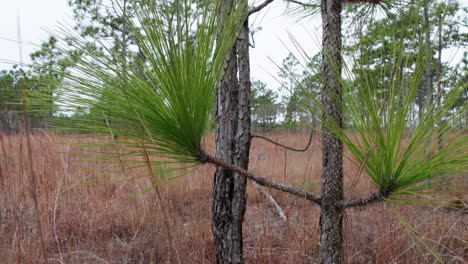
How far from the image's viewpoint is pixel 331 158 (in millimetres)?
783

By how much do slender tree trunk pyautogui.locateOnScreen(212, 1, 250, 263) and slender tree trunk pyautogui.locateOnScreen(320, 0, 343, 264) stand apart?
47cm

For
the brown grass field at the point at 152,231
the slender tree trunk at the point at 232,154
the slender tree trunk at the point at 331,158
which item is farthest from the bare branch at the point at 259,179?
the brown grass field at the point at 152,231

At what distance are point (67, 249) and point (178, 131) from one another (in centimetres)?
138

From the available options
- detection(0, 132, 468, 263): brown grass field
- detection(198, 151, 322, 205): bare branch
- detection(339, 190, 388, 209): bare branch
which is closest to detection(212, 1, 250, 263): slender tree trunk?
detection(0, 132, 468, 263): brown grass field

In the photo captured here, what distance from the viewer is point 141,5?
23.6 inches

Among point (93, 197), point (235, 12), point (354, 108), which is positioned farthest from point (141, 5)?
point (93, 197)

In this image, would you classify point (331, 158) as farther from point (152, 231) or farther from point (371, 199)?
point (152, 231)

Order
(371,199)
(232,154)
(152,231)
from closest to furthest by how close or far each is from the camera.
→ 1. (371,199)
2. (232,154)
3. (152,231)

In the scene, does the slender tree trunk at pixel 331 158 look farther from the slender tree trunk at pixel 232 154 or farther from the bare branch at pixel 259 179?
the slender tree trunk at pixel 232 154

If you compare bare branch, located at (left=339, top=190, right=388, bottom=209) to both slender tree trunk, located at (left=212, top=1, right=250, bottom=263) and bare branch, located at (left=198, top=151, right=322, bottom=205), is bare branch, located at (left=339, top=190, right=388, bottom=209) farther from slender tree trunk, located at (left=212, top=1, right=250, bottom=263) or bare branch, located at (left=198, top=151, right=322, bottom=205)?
slender tree trunk, located at (left=212, top=1, right=250, bottom=263)

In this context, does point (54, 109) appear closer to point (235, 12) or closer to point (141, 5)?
point (141, 5)

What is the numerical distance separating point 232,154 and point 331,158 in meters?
0.53

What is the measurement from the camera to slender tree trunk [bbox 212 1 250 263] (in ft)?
3.98

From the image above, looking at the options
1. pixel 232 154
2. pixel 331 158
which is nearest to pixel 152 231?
pixel 232 154
